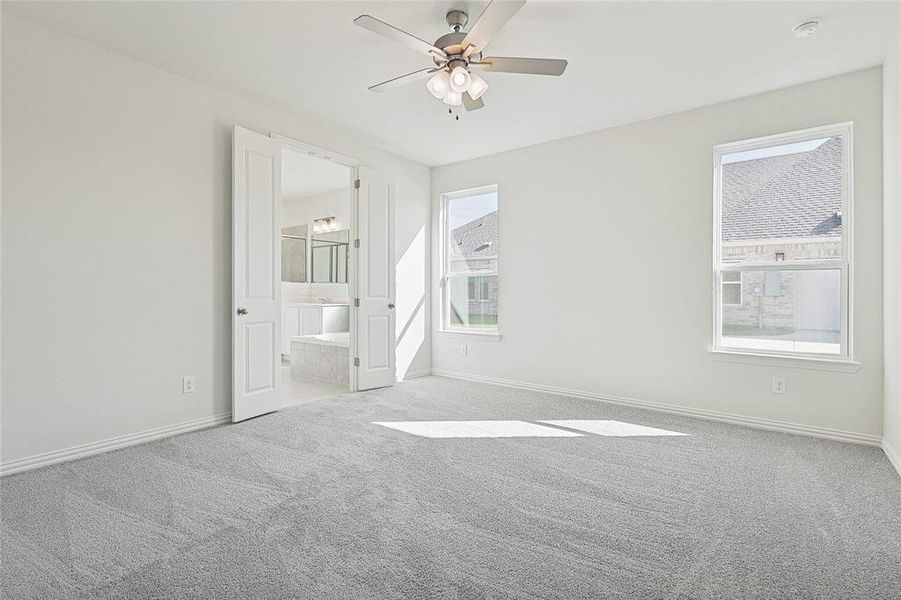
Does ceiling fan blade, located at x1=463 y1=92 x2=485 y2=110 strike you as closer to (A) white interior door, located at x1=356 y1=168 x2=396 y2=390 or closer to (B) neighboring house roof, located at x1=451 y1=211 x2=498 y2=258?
(A) white interior door, located at x1=356 y1=168 x2=396 y2=390

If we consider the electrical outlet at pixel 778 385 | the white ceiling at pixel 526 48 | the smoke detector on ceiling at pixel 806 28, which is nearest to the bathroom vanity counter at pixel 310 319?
the white ceiling at pixel 526 48

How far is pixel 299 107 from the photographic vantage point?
389 centimetres

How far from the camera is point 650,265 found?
4.09 m

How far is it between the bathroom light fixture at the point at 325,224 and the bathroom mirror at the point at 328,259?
10cm

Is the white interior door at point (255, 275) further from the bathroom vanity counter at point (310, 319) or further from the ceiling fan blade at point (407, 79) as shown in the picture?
the bathroom vanity counter at point (310, 319)

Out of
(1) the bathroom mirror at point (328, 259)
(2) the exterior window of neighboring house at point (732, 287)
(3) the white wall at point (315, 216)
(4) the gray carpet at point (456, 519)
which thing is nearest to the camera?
(4) the gray carpet at point (456, 519)

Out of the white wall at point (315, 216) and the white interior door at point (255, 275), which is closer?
the white interior door at point (255, 275)

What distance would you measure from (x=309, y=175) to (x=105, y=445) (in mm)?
4322

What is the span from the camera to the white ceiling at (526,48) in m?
2.55

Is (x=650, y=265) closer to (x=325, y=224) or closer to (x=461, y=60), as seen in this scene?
(x=461, y=60)

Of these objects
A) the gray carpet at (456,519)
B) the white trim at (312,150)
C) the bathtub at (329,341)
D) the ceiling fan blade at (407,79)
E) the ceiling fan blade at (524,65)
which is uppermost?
the white trim at (312,150)

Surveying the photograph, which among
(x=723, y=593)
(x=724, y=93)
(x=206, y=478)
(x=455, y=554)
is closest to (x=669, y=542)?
(x=723, y=593)

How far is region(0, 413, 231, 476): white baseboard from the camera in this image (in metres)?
2.60

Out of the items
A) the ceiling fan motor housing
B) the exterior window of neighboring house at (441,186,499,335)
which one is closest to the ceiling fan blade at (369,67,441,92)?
the ceiling fan motor housing
